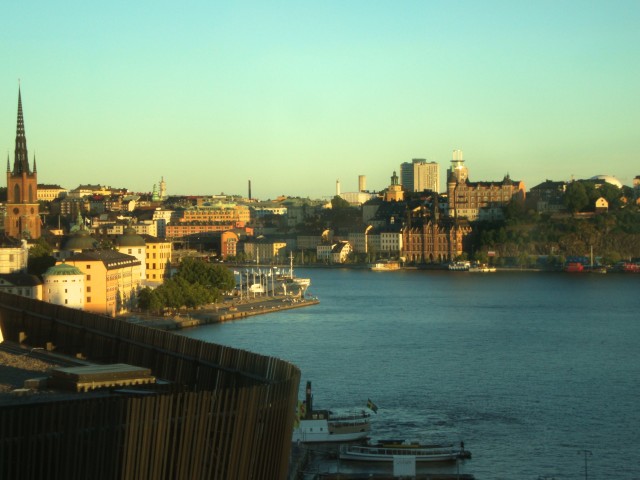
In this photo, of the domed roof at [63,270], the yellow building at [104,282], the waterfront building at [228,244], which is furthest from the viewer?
the waterfront building at [228,244]

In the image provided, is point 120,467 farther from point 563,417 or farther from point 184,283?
point 184,283

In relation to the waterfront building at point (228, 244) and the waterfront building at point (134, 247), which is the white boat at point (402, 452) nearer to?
the waterfront building at point (134, 247)

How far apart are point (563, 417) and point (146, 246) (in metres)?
19.5

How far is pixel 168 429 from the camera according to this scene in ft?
16.5

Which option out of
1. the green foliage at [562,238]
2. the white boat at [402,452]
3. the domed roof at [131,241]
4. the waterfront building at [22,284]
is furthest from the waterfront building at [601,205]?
the white boat at [402,452]

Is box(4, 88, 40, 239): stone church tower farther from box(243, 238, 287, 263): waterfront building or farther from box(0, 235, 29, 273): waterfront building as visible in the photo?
box(243, 238, 287, 263): waterfront building

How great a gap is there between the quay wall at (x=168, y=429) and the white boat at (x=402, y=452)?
158 inches

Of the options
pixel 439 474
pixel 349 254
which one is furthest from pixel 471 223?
pixel 439 474

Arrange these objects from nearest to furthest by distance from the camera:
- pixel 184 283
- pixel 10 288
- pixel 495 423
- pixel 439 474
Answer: pixel 439 474 < pixel 495 423 < pixel 10 288 < pixel 184 283

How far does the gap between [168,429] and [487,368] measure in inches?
450

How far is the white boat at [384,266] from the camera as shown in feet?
160

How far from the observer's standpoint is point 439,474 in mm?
10070

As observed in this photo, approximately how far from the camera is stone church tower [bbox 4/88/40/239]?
33.2m

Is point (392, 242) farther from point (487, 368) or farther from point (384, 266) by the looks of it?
point (487, 368)
